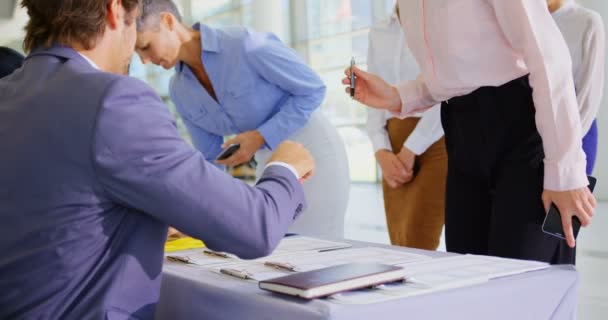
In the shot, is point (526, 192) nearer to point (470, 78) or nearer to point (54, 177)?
point (470, 78)

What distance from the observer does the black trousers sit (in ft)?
4.67

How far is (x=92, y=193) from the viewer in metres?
0.95

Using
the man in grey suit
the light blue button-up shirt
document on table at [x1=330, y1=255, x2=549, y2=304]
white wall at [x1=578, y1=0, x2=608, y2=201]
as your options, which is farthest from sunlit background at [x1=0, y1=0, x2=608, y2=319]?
the man in grey suit

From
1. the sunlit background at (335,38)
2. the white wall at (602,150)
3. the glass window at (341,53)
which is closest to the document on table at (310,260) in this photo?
the white wall at (602,150)

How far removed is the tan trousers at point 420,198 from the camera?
2447 millimetres

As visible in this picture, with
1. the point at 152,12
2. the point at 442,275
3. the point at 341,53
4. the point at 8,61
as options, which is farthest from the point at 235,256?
the point at 341,53

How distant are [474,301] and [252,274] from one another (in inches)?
14.1

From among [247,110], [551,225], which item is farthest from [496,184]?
[247,110]

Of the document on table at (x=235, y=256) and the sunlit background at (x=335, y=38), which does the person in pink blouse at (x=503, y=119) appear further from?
the sunlit background at (x=335, y=38)

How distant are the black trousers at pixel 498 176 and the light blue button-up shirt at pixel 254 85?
84cm

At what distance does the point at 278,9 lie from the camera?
1124 cm

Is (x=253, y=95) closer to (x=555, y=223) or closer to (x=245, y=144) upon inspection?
(x=245, y=144)

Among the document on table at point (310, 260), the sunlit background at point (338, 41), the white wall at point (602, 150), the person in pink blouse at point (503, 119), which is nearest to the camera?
the document on table at point (310, 260)

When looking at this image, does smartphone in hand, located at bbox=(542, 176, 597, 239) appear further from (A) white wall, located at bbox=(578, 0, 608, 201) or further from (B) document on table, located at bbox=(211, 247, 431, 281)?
(A) white wall, located at bbox=(578, 0, 608, 201)
